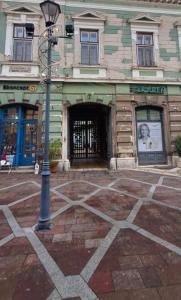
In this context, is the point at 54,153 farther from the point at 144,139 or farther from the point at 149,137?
the point at 149,137

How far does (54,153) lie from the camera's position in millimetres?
9555

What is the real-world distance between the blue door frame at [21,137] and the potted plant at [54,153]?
70.8 inches

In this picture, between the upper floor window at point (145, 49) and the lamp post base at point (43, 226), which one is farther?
the upper floor window at point (145, 49)

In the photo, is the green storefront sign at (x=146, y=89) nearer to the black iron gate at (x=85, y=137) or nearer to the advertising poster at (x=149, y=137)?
the advertising poster at (x=149, y=137)

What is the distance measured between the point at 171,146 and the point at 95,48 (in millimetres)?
7754

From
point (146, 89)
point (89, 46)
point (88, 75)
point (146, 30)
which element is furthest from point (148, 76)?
point (89, 46)

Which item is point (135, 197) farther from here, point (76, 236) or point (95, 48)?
point (95, 48)

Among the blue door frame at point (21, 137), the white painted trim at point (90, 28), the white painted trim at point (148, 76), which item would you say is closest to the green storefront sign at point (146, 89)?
the white painted trim at point (148, 76)

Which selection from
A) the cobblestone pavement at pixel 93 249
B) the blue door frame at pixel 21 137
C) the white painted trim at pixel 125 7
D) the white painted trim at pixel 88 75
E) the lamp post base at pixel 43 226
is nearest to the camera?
the cobblestone pavement at pixel 93 249

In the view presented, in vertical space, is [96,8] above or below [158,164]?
above

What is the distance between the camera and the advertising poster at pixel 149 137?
1112 cm

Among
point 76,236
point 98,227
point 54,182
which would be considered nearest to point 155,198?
point 98,227

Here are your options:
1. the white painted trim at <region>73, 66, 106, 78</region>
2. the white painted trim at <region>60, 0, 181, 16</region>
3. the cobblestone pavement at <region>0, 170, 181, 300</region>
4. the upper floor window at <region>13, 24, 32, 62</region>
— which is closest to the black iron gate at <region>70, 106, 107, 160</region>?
the white painted trim at <region>73, 66, 106, 78</region>

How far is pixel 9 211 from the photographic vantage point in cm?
437
